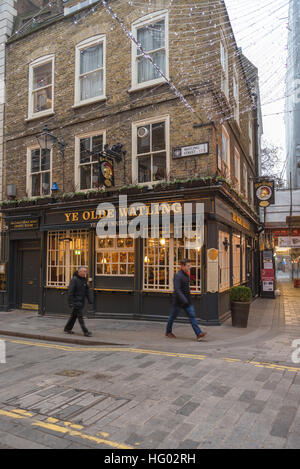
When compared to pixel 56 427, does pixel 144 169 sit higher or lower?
higher

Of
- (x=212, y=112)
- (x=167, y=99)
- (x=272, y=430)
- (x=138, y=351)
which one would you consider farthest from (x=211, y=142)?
(x=272, y=430)

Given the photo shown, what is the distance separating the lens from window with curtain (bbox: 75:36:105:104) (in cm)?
1216

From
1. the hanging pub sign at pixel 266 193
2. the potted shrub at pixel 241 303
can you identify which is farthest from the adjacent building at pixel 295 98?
the potted shrub at pixel 241 303

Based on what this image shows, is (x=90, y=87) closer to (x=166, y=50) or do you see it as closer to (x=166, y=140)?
(x=166, y=50)

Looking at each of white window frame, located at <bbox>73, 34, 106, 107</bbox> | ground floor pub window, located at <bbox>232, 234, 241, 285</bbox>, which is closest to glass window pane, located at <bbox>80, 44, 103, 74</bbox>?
white window frame, located at <bbox>73, 34, 106, 107</bbox>

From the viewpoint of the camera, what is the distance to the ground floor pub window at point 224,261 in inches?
425

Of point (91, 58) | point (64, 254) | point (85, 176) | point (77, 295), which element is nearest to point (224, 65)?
point (91, 58)

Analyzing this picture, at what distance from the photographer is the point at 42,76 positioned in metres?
13.6

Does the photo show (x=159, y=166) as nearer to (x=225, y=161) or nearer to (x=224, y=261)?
(x=225, y=161)

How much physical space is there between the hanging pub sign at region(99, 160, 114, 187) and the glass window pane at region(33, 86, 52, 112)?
444cm

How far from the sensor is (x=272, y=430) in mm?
3746

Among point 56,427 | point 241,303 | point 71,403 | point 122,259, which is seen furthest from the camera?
point 122,259

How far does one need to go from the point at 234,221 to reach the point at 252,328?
165 inches

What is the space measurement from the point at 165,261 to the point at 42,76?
916cm
